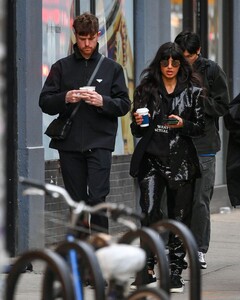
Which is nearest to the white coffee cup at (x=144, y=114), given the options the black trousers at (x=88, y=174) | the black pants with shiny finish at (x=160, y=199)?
the black pants with shiny finish at (x=160, y=199)

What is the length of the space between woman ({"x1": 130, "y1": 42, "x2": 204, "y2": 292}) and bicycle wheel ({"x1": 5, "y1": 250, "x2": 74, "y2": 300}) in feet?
10.6

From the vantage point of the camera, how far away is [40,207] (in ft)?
33.1

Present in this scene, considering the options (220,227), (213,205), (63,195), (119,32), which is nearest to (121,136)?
(119,32)

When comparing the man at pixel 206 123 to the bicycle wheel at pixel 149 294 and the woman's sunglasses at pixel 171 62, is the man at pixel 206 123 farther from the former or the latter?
the bicycle wheel at pixel 149 294

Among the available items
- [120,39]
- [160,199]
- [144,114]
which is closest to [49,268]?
[144,114]

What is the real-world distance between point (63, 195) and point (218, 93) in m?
4.68

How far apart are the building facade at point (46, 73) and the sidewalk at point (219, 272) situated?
3.43 feet

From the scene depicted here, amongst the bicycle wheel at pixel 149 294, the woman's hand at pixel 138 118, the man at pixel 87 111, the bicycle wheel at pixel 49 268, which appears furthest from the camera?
the man at pixel 87 111

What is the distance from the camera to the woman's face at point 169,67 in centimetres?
847

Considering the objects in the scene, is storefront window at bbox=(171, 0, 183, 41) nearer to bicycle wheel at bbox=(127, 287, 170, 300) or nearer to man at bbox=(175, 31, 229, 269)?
man at bbox=(175, 31, 229, 269)

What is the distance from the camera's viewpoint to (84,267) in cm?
519

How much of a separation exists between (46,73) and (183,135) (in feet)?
7.90

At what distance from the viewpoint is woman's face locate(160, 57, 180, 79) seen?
8469 mm

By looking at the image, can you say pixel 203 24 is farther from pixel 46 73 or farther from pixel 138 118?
pixel 138 118
